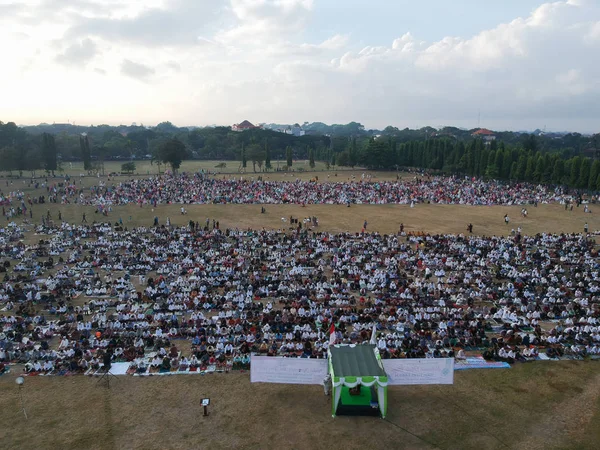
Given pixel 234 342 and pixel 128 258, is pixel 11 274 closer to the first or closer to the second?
pixel 128 258

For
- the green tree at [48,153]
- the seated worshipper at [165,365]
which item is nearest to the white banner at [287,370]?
the seated worshipper at [165,365]

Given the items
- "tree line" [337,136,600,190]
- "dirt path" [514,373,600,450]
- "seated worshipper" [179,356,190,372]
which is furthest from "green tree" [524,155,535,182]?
"seated worshipper" [179,356,190,372]

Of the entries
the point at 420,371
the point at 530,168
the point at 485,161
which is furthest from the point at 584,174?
the point at 420,371

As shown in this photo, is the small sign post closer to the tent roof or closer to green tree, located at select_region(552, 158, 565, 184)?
the tent roof

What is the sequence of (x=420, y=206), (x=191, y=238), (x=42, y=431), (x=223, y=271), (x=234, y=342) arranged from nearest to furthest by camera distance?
(x=42, y=431), (x=234, y=342), (x=223, y=271), (x=191, y=238), (x=420, y=206)

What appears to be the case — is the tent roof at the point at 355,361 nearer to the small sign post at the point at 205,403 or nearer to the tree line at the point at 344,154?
the small sign post at the point at 205,403

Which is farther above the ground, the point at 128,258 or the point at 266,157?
the point at 266,157

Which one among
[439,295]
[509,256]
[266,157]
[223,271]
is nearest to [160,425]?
[223,271]
